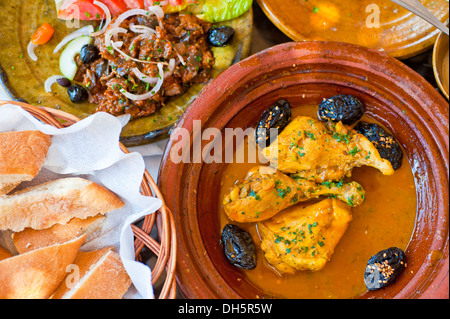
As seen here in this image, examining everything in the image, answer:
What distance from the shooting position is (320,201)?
78.0 inches

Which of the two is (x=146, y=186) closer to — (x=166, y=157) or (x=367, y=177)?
(x=166, y=157)

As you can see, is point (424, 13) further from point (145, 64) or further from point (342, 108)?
point (145, 64)

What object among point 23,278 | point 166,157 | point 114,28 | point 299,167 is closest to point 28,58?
point 114,28

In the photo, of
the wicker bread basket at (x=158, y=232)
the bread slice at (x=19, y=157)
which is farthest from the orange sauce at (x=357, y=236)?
the bread slice at (x=19, y=157)

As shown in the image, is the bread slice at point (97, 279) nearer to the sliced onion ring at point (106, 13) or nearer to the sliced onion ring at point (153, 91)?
the sliced onion ring at point (153, 91)

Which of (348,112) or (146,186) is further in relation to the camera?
(348,112)

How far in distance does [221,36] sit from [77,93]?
0.82 meters

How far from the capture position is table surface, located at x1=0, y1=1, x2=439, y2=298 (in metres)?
2.23

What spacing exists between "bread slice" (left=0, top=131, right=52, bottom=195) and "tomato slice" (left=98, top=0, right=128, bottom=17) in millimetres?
827

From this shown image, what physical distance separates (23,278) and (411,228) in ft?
5.94

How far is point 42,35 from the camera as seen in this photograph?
7.15 feet

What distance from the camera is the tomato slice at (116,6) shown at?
2.15 m

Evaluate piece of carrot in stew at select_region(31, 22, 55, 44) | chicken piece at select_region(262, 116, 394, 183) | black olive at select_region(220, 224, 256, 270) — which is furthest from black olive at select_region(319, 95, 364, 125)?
piece of carrot in stew at select_region(31, 22, 55, 44)

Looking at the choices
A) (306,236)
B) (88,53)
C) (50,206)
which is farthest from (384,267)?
(88,53)
